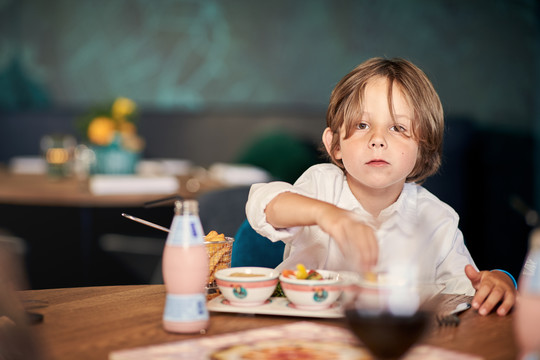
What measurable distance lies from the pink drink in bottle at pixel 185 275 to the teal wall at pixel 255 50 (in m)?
3.46

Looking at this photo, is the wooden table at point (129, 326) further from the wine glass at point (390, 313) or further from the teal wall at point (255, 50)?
the teal wall at point (255, 50)

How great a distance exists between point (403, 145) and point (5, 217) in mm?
3231

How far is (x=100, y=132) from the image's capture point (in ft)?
Result: 10.3

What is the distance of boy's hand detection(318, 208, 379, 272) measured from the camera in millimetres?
698

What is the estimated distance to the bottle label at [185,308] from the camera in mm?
929

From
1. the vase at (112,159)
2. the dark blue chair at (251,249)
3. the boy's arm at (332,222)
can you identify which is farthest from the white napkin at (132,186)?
the boy's arm at (332,222)

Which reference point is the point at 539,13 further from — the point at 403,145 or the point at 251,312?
the point at 251,312

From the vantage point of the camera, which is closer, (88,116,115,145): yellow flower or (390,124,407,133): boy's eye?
(390,124,407,133): boy's eye

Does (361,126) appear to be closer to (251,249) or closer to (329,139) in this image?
(329,139)

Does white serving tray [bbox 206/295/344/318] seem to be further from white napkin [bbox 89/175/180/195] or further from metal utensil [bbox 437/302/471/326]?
white napkin [bbox 89/175/180/195]

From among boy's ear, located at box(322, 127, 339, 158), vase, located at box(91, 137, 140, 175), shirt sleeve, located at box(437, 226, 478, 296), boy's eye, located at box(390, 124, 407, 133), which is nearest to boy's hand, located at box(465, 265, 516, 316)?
shirt sleeve, located at box(437, 226, 478, 296)

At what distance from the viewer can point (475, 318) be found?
1.05m

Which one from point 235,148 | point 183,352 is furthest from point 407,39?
point 183,352

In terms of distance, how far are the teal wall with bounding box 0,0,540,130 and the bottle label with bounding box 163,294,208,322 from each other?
3.48 metres
